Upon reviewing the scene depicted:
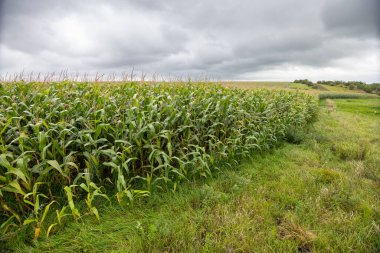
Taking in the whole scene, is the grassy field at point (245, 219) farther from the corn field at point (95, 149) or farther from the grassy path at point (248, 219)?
the corn field at point (95, 149)

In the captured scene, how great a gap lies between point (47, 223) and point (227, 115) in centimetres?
420

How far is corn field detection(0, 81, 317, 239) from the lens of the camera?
2875mm

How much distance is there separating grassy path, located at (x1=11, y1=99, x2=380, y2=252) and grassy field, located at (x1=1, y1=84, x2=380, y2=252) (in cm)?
1

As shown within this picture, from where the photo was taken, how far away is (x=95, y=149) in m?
3.50

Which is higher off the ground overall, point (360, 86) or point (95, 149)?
point (360, 86)

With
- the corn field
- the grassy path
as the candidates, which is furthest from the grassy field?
the corn field

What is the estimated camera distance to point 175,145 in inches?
173

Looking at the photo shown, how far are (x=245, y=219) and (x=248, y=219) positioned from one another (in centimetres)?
4

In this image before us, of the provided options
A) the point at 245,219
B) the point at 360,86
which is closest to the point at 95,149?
the point at 245,219

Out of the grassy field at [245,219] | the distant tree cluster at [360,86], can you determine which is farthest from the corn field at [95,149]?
the distant tree cluster at [360,86]

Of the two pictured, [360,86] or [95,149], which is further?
[360,86]

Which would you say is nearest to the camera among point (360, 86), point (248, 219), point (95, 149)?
point (248, 219)

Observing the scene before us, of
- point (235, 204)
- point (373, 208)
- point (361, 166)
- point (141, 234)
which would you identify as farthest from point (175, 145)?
point (361, 166)

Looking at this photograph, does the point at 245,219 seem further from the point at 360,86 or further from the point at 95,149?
the point at 360,86
